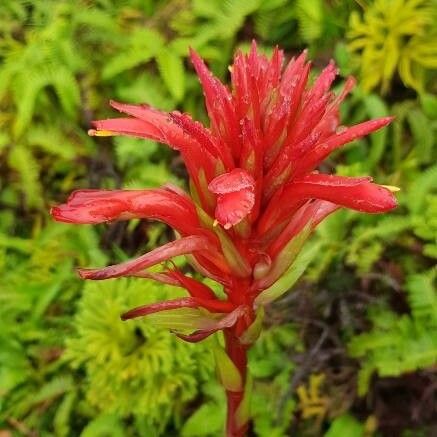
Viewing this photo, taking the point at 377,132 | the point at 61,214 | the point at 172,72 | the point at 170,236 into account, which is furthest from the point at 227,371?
the point at 172,72

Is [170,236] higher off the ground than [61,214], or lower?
lower

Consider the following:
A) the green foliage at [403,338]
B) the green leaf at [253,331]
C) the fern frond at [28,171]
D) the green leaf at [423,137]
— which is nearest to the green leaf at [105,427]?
the green foliage at [403,338]

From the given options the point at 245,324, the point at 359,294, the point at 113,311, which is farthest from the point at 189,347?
the point at 245,324

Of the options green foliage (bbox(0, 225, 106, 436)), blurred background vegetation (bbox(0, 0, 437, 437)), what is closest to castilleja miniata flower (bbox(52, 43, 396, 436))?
blurred background vegetation (bbox(0, 0, 437, 437))

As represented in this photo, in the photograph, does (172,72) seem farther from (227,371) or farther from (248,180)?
(248,180)

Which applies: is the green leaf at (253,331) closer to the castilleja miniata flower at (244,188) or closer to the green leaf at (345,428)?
the castilleja miniata flower at (244,188)

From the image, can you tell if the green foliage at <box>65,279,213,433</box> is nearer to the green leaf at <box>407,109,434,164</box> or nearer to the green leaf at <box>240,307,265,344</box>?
the green leaf at <box>240,307,265,344</box>

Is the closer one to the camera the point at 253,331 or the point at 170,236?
the point at 253,331
